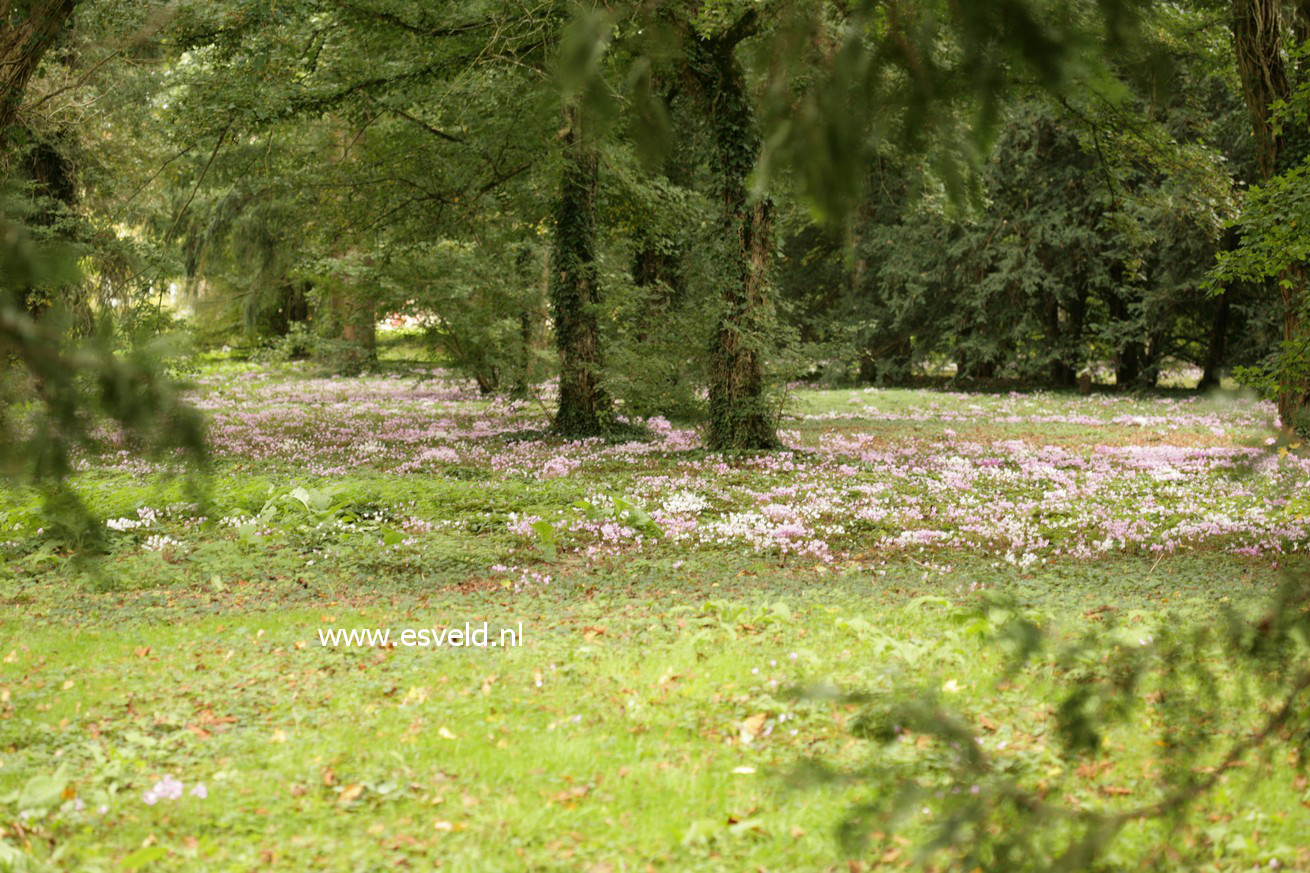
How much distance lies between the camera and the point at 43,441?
3.30 meters

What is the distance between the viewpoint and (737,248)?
13680mm

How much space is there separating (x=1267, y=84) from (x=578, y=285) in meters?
9.55

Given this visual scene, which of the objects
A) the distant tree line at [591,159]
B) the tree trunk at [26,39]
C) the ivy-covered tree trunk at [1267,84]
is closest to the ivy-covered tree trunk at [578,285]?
the distant tree line at [591,159]

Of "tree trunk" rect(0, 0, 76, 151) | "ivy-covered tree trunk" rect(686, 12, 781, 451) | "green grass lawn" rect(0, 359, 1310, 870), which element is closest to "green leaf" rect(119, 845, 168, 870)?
"green grass lawn" rect(0, 359, 1310, 870)

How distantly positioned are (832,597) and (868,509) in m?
3.32

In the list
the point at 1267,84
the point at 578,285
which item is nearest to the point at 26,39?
the point at 578,285

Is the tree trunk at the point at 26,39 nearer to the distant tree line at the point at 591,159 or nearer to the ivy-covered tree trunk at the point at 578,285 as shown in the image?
the distant tree line at the point at 591,159

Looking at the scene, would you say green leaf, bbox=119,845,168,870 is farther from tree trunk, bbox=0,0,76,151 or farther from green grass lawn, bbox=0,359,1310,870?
tree trunk, bbox=0,0,76,151

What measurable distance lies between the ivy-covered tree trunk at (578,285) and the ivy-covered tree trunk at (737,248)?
216 cm

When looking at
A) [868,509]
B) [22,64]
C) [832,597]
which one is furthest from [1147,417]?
[22,64]

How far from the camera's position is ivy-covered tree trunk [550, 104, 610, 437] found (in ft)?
50.1

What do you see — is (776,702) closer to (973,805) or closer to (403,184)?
(973,805)

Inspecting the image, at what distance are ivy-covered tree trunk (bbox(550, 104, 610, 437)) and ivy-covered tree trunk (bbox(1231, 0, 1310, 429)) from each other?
28.4ft

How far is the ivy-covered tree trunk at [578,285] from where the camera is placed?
50.1 feet
